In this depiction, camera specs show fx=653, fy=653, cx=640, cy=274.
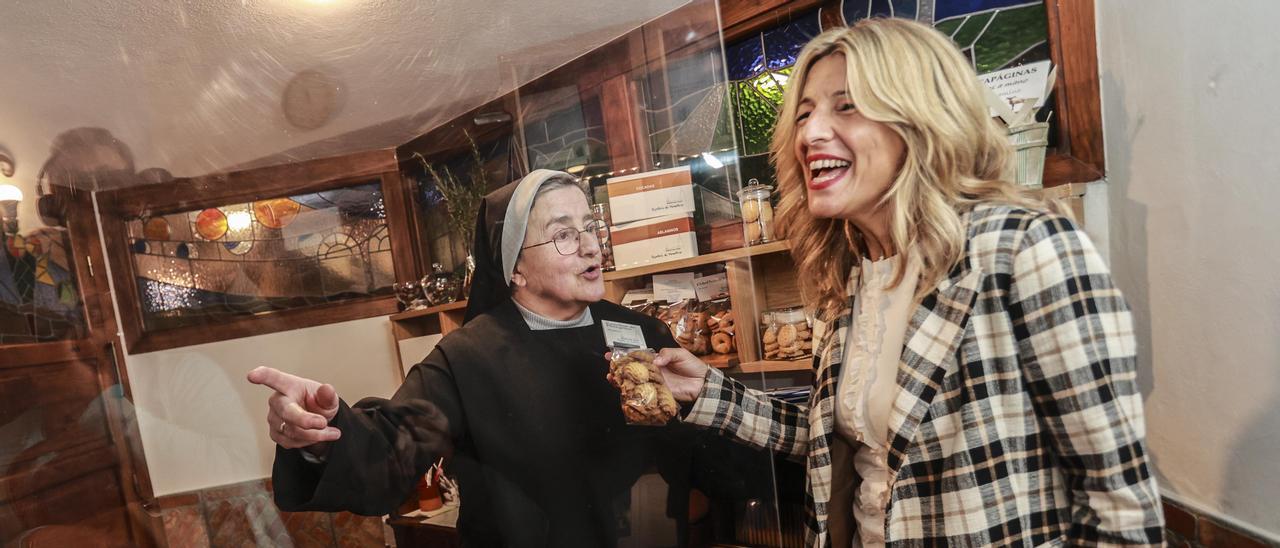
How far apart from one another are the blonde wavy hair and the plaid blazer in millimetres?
45

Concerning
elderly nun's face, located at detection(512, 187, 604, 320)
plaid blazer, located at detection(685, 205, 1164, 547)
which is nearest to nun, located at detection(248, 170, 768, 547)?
elderly nun's face, located at detection(512, 187, 604, 320)

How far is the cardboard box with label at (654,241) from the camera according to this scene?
1.24 m

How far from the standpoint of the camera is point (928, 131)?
1072 mm

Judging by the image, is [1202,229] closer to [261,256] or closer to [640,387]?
[640,387]

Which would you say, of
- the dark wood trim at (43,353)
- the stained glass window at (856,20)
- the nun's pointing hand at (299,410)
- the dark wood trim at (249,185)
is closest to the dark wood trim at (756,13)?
the stained glass window at (856,20)

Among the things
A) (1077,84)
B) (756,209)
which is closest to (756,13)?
(756,209)

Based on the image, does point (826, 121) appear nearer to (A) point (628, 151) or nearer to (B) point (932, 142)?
(B) point (932, 142)

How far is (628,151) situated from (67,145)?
0.86 meters

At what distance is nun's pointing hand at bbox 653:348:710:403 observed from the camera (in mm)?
1285

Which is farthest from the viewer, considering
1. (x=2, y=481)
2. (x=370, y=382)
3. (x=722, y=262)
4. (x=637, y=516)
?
(x=722, y=262)

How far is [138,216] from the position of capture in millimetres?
953

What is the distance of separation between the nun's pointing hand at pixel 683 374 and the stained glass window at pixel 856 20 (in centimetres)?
109

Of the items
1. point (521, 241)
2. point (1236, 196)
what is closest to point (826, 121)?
point (521, 241)

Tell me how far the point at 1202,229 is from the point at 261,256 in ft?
6.14
